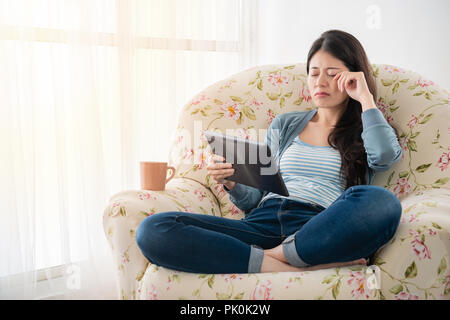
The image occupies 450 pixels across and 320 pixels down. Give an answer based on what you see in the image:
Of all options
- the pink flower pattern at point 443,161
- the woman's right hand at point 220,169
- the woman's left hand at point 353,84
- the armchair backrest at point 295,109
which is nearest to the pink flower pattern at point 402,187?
the armchair backrest at point 295,109

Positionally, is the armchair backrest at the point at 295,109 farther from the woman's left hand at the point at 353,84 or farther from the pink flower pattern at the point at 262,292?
the pink flower pattern at the point at 262,292

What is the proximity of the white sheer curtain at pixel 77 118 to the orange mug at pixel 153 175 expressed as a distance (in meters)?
0.59

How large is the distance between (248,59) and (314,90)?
42.8 inches

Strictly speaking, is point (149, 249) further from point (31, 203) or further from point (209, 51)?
point (209, 51)

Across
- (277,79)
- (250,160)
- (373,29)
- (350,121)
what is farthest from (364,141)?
(373,29)

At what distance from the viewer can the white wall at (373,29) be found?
1.84 m

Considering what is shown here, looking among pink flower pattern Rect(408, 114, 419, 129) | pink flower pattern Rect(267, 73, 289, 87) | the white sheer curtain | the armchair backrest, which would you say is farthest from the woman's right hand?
the white sheer curtain

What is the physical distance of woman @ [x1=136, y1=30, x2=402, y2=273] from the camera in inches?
41.9

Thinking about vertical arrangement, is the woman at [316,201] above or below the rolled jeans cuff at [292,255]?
above

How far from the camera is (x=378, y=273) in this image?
104cm

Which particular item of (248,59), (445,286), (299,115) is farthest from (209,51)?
(445,286)

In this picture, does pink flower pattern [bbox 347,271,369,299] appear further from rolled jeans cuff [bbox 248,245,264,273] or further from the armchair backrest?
the armchair backrest

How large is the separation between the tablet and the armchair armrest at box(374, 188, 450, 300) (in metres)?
0.33

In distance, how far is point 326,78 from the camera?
1481mm
